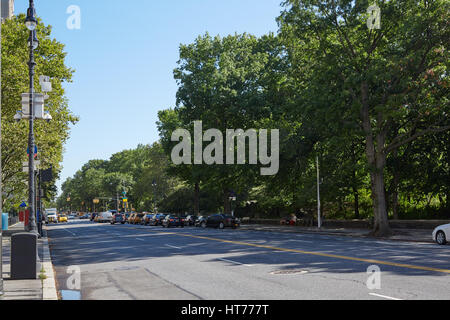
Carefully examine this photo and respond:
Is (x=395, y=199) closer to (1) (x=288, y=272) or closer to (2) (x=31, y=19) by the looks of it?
(1) (x=288, y=272)

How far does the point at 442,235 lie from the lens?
2316 centimetres

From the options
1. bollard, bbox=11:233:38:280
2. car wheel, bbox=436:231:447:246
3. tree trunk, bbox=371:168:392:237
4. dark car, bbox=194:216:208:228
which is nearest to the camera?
bollard, bbox=11:233:38:280

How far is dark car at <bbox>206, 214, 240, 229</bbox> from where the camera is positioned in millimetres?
48259

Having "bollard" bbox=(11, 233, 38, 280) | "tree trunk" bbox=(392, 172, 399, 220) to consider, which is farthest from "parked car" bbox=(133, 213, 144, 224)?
"bollard" bbox=(11, 233, 38, 280)

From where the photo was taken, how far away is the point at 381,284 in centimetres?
1091

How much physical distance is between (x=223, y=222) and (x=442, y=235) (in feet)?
90.6

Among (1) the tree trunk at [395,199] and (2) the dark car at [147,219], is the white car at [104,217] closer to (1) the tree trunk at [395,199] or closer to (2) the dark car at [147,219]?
(2) the dark car at [147,219]

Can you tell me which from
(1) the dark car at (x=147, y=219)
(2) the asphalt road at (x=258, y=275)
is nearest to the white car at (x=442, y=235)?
(2) the asphalt road at (x=258, y=275)

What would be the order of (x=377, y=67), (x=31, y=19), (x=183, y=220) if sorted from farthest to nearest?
1. (x=183, y=220)
2. (x=377, y=67)
3. (x=31, y=19)

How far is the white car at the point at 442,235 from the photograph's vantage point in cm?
2284

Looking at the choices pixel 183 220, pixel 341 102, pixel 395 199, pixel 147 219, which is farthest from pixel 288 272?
A: pixel 147 219

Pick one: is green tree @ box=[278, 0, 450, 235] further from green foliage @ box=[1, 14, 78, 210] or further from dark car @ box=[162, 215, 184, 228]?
dark car @ box=[162, 215, 184, 228]

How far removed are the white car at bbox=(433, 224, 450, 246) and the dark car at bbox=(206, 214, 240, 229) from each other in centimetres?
2625
